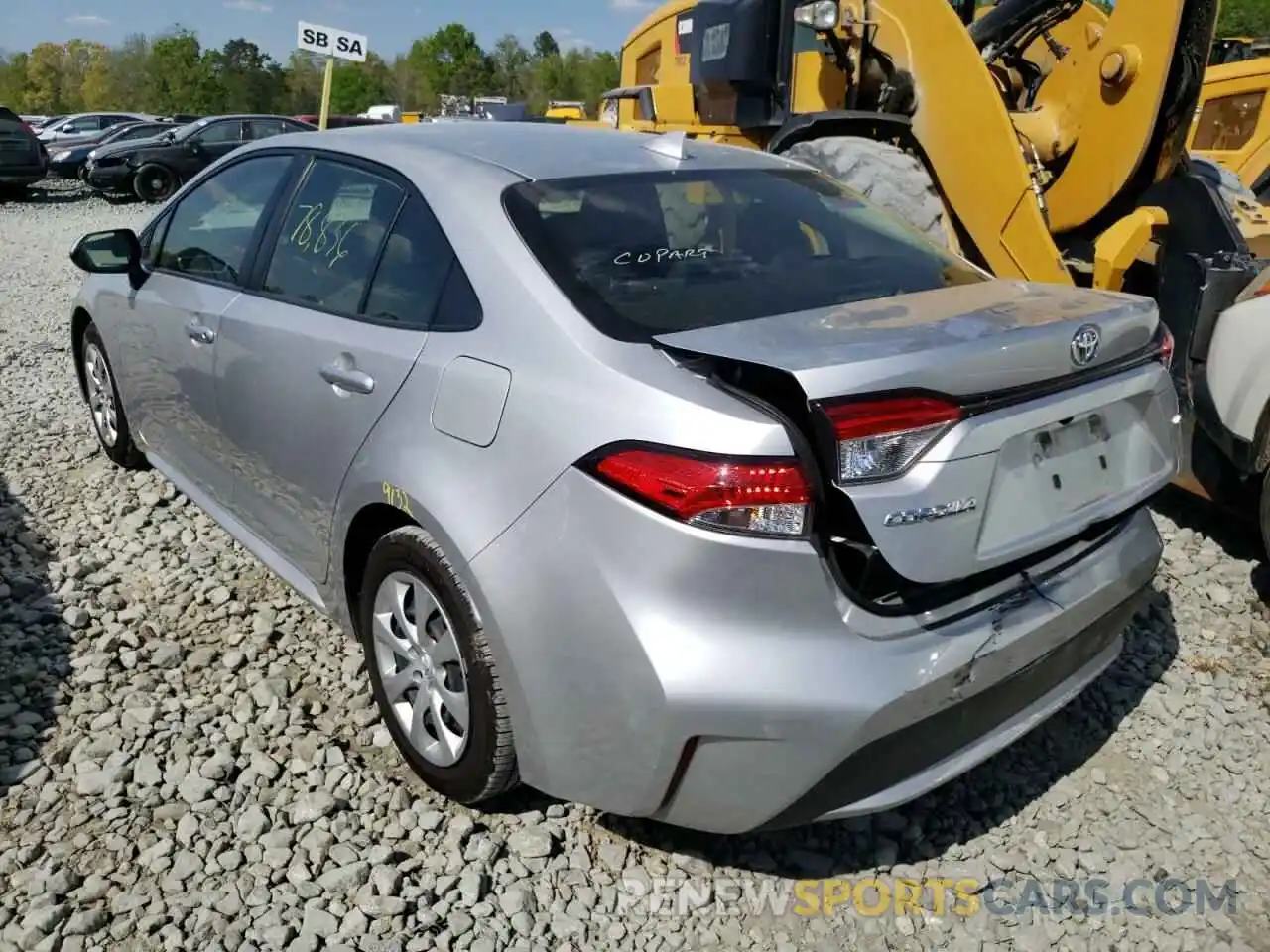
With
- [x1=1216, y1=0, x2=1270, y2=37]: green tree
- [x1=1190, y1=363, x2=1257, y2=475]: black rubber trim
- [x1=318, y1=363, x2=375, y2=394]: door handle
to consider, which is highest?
[x1=1216, y1=0, x2=1270, y2=37]: green tree

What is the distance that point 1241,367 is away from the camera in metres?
3.85

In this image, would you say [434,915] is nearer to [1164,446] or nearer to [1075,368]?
[1075,368]

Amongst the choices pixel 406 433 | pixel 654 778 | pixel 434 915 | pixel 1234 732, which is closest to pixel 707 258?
pixel 406 433

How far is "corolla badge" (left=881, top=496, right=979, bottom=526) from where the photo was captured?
77.9 inches

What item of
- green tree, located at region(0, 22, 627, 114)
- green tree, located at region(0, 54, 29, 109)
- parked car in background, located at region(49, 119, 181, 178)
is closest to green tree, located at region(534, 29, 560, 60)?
green tree, located at region(0, 22, 627, 114)

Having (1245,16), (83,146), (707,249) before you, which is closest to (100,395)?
(707,249)

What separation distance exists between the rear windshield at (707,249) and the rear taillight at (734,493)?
38cm

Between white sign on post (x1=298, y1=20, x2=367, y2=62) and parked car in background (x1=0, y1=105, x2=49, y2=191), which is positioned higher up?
white sign on post (x1=298, y1=20, x2=367, y2=62)

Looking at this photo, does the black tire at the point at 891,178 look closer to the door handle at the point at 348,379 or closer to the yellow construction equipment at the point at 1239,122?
the door handle at the point at 348,379

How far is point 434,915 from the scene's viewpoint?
240 cm

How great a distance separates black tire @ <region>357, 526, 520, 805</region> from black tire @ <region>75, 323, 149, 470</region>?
8.49ft

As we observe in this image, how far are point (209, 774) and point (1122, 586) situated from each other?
2.46 metres

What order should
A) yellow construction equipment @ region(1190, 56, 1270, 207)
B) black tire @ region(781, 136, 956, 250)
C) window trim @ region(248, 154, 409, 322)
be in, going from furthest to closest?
yellow construction equipment @ region(1190, 56, 1270, 207)
black tire @ region(781, 136, 956, 250)
window trim @ region(248, 154, 409, 322)

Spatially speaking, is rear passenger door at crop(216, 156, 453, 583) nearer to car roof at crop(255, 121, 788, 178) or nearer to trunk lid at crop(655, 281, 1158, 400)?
car roof at crop(255, 121, 788, 178)
